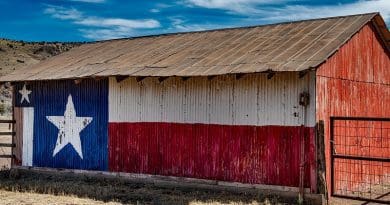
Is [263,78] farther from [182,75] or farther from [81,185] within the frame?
[81,185]

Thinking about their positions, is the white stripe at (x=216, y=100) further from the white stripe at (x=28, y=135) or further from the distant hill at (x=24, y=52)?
the distant hill at (x=24, y=52)

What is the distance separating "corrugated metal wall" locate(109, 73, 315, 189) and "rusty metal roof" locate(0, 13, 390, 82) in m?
0.49

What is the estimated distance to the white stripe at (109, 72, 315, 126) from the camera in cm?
1346

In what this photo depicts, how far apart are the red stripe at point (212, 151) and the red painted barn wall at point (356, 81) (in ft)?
3.05

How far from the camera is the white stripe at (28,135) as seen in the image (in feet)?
61.9

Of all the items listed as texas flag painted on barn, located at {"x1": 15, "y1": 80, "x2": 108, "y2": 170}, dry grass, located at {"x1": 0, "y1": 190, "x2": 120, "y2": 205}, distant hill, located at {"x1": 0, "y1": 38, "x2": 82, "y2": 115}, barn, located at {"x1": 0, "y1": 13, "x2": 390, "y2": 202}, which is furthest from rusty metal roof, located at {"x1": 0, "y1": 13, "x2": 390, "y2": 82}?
distant hill, located at {"x1": 0, "y1": 38, "x2": 82, "y2": 115}

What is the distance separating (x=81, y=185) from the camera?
15.9 meters

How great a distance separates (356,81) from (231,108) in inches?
150

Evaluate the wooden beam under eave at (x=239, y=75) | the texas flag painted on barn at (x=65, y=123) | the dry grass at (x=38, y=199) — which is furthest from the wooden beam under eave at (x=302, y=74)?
the texas flag painted on barn at (x=65, y=123)

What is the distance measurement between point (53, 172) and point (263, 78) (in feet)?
26.1

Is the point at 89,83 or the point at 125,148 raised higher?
the point at 89,83

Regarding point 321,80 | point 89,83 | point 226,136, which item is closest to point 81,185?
point 89,83

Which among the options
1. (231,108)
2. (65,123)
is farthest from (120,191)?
(65,123)

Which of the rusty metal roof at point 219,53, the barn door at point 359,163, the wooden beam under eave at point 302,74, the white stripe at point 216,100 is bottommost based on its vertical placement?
the barn door at point 359,163
